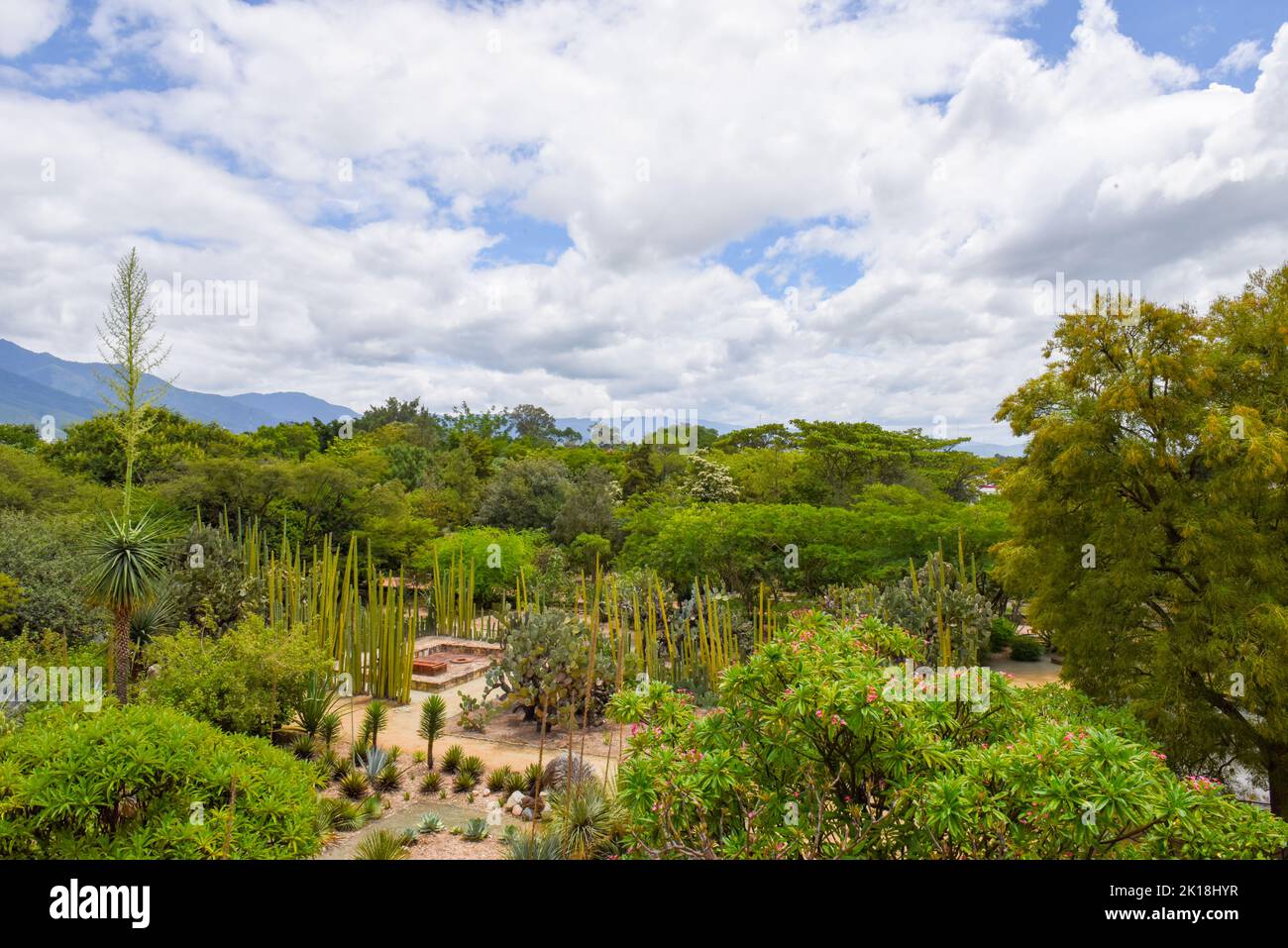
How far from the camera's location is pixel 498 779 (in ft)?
25.9

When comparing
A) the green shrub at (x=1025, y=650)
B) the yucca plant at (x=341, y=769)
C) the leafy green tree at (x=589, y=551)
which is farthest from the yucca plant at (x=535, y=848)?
the leafy green tree at (x=589, y=551)

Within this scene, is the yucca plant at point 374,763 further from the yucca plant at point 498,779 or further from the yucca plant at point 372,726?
the yucca plant at point 498,779

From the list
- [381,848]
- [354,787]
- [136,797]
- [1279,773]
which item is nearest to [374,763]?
[354,787]

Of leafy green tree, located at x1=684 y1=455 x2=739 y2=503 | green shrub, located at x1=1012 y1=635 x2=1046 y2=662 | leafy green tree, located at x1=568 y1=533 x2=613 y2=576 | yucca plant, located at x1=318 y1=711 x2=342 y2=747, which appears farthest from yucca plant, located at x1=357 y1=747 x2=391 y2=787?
leafy green tree, located at x1=684 y1=455 x2=739 y2=503

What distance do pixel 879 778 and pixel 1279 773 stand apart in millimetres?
5823

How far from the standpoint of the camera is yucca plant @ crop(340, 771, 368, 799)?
7543 mm

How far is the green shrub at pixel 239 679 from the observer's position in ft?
27.0

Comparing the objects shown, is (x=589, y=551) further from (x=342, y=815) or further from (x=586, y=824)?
(x=586, y=824)

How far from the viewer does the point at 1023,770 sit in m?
3.43

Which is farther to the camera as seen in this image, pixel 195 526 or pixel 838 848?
pixel 195 526

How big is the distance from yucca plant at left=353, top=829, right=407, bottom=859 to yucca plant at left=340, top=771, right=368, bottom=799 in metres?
1.44
